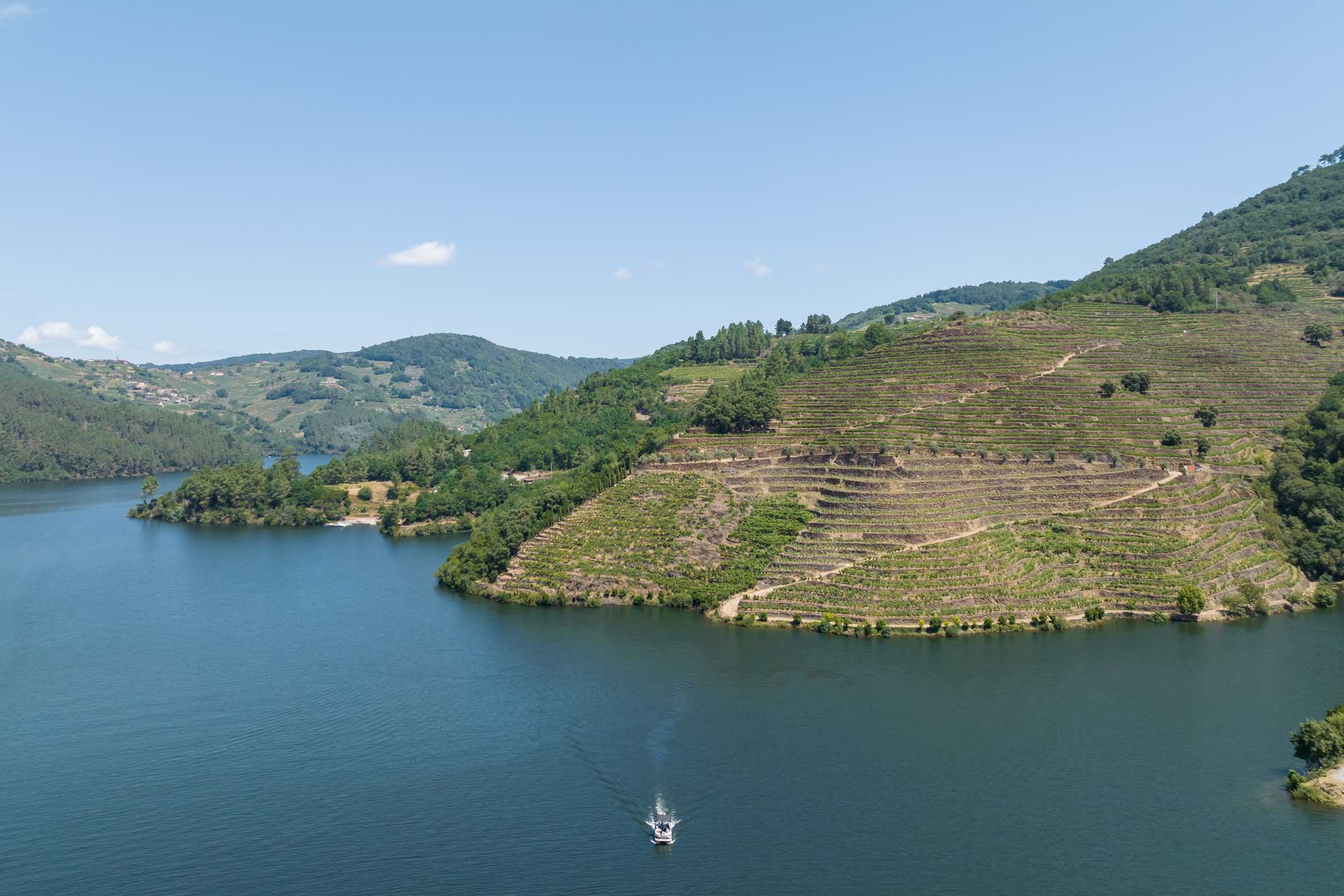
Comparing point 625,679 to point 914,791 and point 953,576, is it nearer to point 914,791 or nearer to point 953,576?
point 914,791

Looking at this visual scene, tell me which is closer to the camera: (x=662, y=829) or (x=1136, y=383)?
(x=662, y=829)

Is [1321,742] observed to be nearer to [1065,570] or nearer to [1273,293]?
[1065,570]

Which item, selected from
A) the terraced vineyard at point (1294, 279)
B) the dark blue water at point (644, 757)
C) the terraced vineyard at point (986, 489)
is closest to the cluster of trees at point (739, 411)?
the terraced vineyard at point (986, 489)

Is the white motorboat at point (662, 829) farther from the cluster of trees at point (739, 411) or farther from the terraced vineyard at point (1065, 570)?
the cluster of trees at point (739, 411)

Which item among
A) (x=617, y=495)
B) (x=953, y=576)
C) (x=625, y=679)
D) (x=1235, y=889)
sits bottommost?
(x=1235, y=889)

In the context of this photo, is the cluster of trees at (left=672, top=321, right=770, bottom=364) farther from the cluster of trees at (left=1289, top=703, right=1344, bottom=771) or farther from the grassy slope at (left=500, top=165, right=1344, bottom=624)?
the cluster of trees at (left=1289, top=703, right=1344, bottom=771)

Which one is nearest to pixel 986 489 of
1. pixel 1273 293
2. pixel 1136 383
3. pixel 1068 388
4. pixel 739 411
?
pixel 1068 388

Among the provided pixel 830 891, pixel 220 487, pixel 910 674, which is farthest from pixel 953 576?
pixel 220 487

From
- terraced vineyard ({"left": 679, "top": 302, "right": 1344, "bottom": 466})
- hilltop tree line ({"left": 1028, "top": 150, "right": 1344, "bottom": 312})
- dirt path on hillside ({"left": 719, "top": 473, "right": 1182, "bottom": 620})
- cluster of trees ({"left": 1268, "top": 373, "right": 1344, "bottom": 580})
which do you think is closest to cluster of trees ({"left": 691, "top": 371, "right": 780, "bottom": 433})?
terraced vineyard ({"left": 679, "top": 302, "right": 1344, "bottom": 466})
